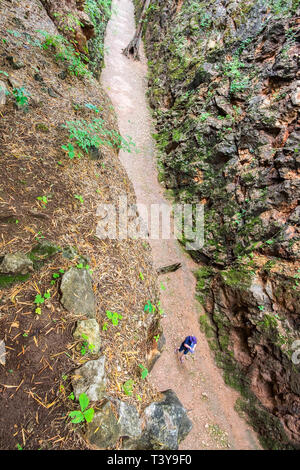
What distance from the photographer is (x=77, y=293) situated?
94.6 inches

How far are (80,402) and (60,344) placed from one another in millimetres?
531

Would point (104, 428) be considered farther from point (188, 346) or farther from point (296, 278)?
point (296, 278)

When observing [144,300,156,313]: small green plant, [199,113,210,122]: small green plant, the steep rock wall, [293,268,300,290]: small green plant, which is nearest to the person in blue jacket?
the steep rock wall

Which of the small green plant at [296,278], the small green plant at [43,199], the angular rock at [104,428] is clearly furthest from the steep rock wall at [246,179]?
the small green plant at [43,199]

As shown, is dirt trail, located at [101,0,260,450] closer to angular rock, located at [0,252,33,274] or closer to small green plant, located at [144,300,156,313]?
small green plant, located at [144,300,156,313]

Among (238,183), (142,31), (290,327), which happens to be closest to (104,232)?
(290,327)

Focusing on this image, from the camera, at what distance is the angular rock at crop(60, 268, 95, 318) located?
229 cm

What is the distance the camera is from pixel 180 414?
9.71ft

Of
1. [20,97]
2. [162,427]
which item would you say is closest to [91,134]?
[20,97]

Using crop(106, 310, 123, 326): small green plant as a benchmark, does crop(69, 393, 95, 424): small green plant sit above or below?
below

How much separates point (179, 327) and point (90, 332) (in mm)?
4558

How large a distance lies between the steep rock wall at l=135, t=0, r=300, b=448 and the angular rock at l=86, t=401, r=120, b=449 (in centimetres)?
469

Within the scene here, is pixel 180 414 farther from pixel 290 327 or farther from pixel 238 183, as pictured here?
pixel 238 183

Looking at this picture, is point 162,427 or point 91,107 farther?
point 91,107
